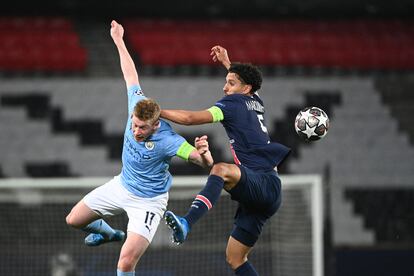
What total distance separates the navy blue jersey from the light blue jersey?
0.43m

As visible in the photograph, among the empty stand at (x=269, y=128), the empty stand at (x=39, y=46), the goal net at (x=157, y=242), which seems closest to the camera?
the goal net at (x=157, y=242)

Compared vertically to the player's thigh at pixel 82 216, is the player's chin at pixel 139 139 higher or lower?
higher

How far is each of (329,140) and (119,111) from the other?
344 cm

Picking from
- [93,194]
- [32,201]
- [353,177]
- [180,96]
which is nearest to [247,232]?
[93,194]

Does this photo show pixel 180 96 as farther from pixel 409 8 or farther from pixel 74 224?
pixel 74 224

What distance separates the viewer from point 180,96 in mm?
13680

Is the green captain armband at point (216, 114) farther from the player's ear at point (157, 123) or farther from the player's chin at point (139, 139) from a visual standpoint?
the player's chin at point (139, 139)

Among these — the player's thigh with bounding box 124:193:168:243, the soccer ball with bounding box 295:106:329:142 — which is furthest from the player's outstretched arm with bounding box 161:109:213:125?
the soccer ball with bounding box 295:106:329:142

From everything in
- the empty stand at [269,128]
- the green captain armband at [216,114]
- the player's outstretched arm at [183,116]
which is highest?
the empty stand at [269,128]

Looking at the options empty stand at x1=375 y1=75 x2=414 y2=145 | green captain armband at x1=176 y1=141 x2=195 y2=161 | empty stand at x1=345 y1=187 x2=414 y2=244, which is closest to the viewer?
green captain armband at x1=176 y1=141 x2=195 y2=161

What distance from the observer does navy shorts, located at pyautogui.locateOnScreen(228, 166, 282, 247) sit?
6.39m

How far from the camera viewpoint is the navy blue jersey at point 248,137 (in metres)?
6.58

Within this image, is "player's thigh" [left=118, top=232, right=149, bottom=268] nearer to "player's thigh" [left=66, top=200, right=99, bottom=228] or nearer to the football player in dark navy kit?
"player's thigh" [left=66, top=200, right=99, bottom=228]

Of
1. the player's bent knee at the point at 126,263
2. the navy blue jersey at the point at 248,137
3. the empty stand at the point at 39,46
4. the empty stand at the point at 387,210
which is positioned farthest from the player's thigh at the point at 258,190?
the empty stand at the point at 39,46
